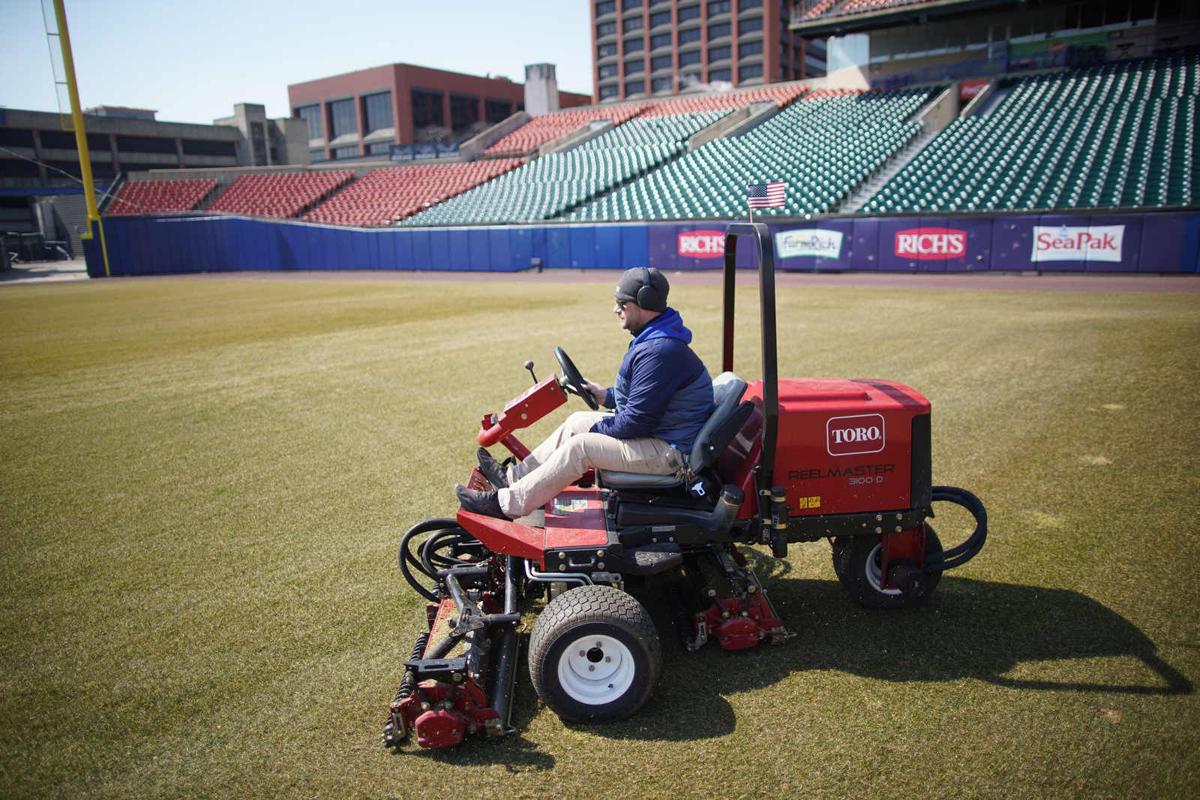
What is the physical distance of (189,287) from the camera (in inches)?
1121

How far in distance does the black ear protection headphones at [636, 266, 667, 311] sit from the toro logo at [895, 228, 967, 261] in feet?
64.5

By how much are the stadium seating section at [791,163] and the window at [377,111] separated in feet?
146

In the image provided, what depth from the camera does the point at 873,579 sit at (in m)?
4.36

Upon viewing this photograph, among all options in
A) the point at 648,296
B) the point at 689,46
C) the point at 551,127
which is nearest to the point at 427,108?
the point at 551,127

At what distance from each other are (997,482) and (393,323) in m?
12.4

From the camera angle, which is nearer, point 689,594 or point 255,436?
point 689,594

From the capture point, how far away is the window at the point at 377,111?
68556mm

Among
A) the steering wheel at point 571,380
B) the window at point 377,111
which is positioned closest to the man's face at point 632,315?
the steering wheel at point 571,380

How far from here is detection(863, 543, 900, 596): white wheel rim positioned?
434 centimetres

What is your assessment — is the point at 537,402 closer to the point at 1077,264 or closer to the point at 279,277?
the point at 1077,264

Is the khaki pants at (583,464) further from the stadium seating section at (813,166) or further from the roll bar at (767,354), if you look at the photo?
the stadium seating section at (813,166)

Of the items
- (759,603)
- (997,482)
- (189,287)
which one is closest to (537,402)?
(759,603)

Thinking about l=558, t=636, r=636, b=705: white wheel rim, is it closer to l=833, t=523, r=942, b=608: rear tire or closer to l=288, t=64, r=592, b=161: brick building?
l=833, t=523, r=942, b=608: rear tire

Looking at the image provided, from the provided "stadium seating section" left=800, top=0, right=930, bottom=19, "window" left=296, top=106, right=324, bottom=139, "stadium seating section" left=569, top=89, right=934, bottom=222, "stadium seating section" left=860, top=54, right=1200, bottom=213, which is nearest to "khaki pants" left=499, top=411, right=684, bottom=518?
"stadium seating section" left=860, top=54, right=1200, bottom=213
